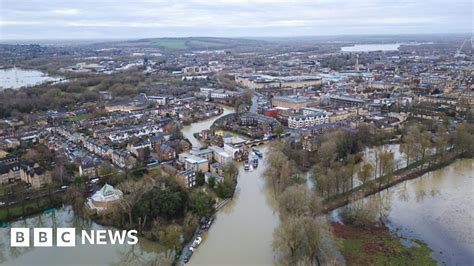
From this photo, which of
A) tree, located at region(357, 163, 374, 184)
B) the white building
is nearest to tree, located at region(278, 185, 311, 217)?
tree, located at region(357, 163, 374, 184)

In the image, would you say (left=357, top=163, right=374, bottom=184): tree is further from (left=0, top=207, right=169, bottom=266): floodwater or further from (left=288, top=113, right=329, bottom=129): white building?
(left=288, top=113, right=329, bottom=129): white building

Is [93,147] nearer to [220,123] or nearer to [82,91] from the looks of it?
[220,123]

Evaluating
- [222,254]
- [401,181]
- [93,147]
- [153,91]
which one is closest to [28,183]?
[93,147]

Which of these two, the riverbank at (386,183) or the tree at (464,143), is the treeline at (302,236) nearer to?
the riverbank at (386,183)

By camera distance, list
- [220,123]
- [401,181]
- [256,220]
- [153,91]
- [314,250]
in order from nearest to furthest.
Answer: [314,250], [256,220], [401,181], [220,123], [153,91]

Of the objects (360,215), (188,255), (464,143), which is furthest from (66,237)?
(464,143)

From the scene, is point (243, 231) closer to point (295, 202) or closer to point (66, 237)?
point (295, 202)

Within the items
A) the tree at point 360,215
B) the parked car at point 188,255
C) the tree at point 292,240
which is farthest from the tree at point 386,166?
the parked car at point 188,255
